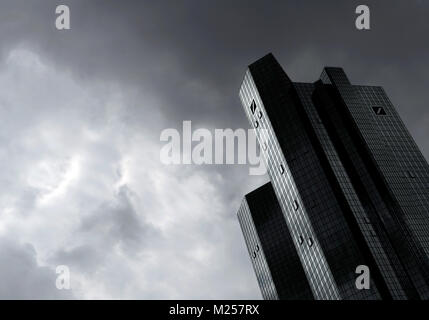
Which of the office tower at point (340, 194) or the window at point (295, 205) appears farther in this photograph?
the window at point (295, 205)

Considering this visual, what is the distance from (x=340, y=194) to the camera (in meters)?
163

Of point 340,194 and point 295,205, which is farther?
point 295,205

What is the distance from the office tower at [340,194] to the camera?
14938 cm

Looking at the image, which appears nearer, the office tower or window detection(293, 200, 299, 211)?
the office tower

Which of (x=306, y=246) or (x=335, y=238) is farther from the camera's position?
(x=306, y=246)

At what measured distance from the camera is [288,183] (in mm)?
171500

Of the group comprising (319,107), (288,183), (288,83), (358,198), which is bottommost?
(358,198)

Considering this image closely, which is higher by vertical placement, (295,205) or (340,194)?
(295,205)

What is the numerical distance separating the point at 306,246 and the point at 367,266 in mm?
23596

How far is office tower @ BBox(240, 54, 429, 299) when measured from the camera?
490 ft

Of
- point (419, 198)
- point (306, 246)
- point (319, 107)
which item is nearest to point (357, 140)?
point (319, 107)
